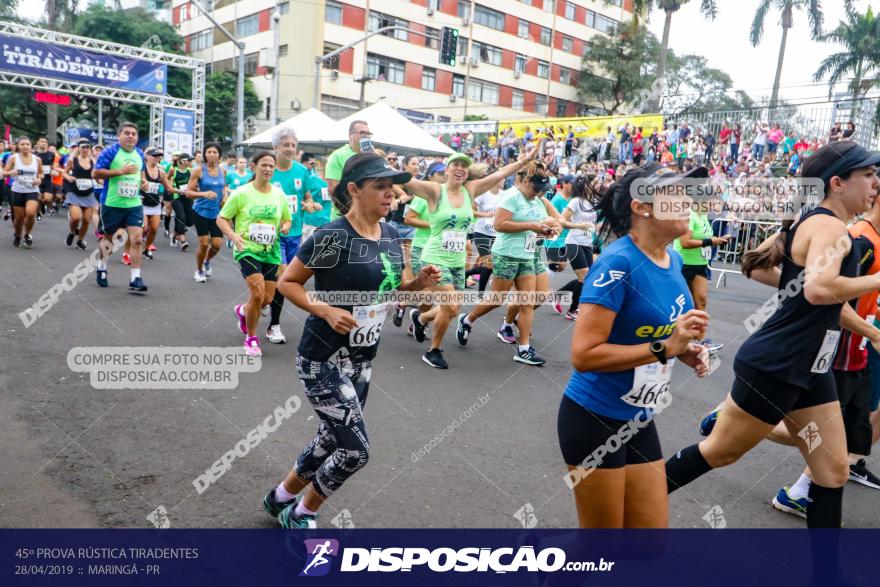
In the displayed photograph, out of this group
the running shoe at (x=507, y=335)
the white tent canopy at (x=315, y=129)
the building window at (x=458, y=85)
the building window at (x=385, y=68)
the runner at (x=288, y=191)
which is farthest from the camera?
the building window at (x=458, y=85)

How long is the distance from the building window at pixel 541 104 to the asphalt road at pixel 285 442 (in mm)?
50204

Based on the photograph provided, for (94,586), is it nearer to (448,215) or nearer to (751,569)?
(751,569)

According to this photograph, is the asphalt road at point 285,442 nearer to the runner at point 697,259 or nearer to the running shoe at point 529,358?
the running shoe at point 529,358

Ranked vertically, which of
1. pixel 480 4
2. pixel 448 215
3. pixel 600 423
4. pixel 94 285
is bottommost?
pixel 94 285

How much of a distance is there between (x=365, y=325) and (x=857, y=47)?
33.5 meters

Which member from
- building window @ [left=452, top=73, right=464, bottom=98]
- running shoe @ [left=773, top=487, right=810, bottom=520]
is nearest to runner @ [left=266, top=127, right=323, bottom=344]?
running shoe @ [left=773, top=487, right=810, bottom=520]

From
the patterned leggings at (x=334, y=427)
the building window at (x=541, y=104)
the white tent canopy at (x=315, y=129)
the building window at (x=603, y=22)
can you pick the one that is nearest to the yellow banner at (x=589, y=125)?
the white tent canopy at (x=315, y=129)

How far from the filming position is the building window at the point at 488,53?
49.9 metres

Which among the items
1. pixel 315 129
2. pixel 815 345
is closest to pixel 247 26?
pixel 315 129

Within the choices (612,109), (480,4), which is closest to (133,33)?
(480,4)

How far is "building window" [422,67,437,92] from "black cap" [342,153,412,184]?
47.0 m

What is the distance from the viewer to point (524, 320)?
6.99m

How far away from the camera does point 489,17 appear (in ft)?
165

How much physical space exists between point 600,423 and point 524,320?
4481mm
